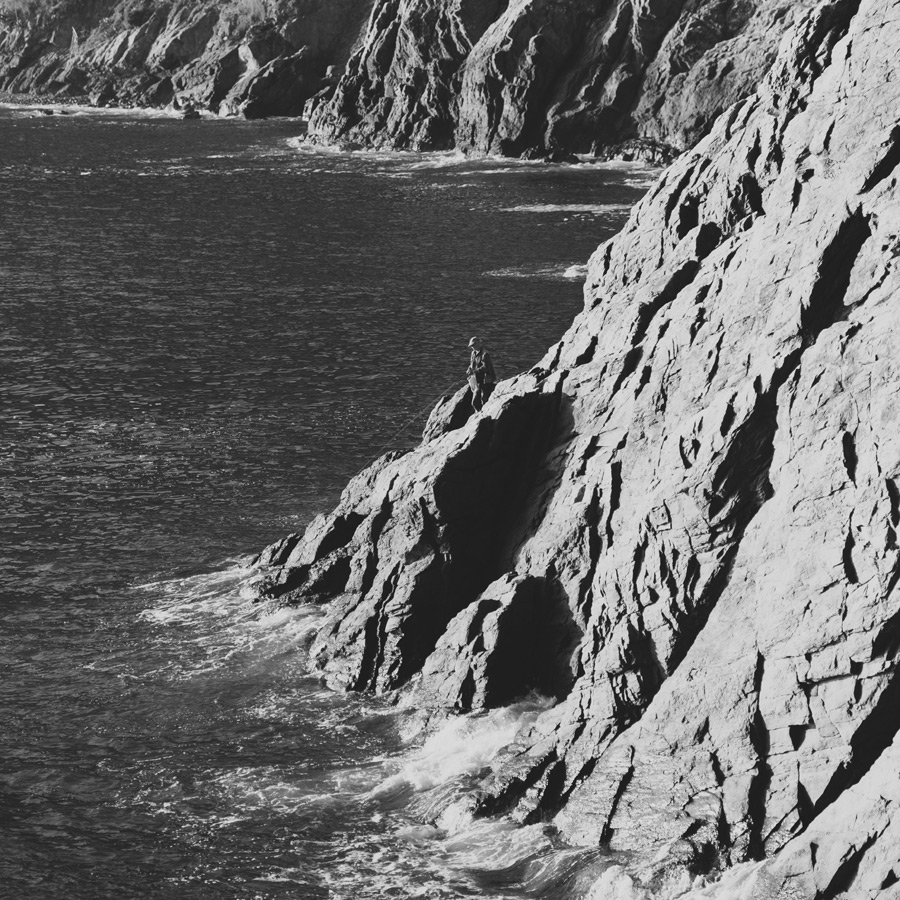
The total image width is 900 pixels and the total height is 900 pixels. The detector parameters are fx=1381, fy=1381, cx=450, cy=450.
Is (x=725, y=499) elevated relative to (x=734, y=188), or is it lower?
lower

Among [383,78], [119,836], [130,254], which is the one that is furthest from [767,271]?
[383,78]

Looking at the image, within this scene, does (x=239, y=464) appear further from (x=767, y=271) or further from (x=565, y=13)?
(x=565, y=13)

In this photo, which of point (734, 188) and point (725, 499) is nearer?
point (725, 499)

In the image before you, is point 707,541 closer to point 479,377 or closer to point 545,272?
point 479,377

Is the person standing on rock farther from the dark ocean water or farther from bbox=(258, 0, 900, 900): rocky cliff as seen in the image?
the dark ocean water

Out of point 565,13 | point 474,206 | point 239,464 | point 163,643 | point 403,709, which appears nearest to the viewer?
point 403,709

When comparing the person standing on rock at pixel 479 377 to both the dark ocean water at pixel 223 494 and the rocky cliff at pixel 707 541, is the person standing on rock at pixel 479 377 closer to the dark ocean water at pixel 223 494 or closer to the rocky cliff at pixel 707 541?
the rocky cliff at pixel 707 541
